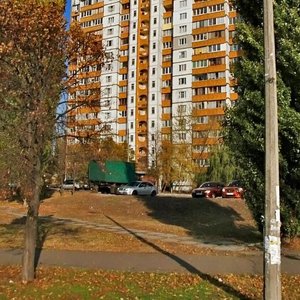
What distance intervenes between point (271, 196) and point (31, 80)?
5423 mm

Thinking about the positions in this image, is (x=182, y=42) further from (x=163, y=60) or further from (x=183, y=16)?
(x=163, y=60)

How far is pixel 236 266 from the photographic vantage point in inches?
461

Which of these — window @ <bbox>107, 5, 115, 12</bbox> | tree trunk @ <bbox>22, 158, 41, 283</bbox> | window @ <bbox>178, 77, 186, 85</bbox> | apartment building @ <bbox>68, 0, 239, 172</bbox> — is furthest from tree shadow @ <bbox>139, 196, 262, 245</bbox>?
window @ <bbox>107, 5, 115, 12</bbox>

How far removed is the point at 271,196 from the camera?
6.56 metres

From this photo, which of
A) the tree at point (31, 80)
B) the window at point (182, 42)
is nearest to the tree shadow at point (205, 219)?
the tree at point (31, 80)

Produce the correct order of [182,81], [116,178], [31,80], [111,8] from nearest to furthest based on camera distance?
[31,80]
[116,178]
[182,81]
[111,8]

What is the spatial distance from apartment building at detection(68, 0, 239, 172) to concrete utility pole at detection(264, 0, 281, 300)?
68065 mm

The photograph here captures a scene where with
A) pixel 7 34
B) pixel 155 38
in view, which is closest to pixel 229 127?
pixel 7 34

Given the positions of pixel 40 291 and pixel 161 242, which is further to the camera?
pixel 161 242

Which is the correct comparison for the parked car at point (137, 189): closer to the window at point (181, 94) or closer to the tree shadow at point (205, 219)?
the tree shadow at point (205, 219)

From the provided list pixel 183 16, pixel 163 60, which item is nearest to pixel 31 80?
pixel 183 16

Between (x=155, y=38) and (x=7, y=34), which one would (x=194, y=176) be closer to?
(x=155, y=38)

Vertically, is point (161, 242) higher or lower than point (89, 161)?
lower

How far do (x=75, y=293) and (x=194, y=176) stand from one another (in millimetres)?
52729
